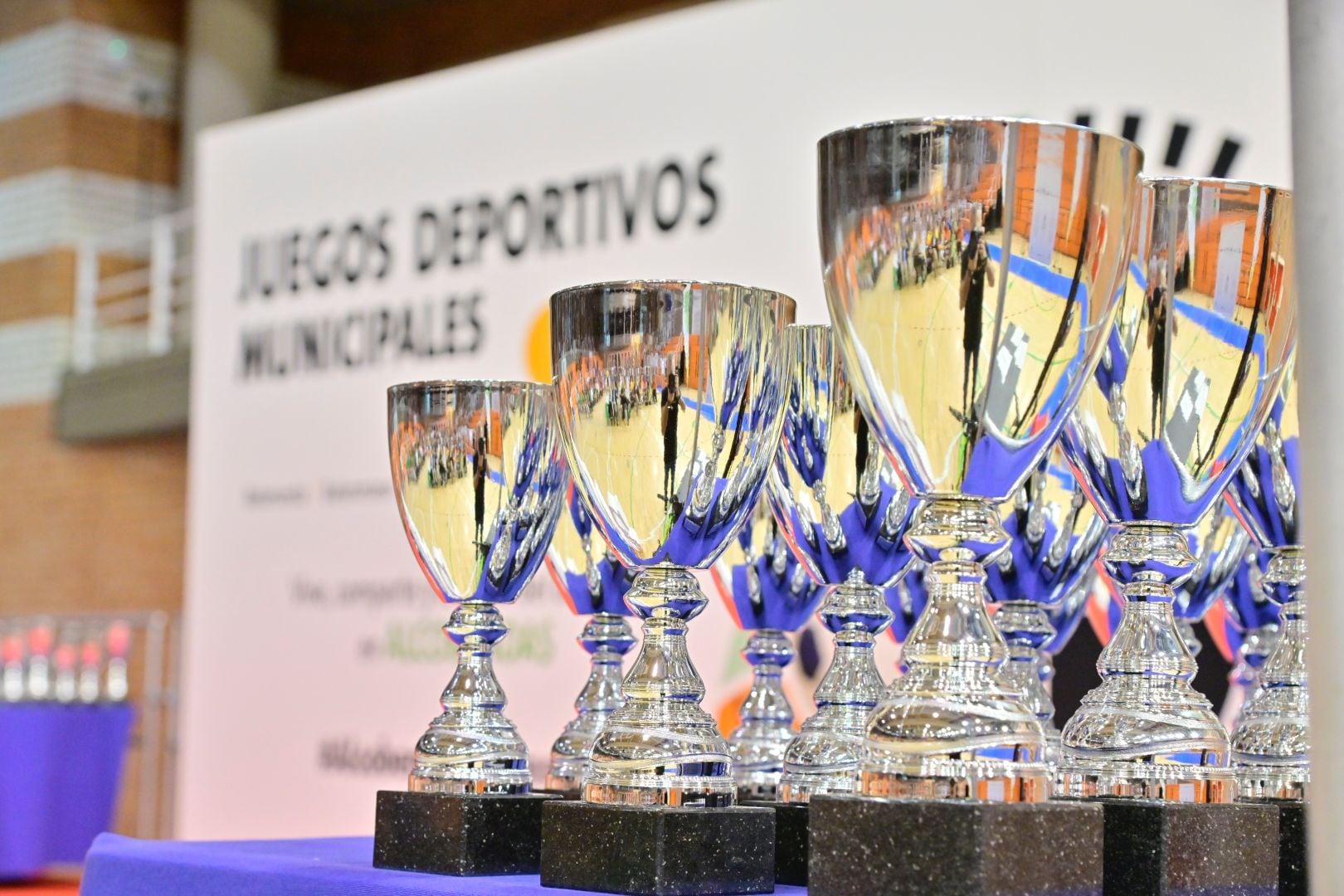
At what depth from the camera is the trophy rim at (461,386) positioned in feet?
2.90

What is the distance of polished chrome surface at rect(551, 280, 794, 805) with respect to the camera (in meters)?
0.75

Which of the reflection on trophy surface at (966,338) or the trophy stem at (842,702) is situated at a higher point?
the reflection on trophy surface at (966,338)

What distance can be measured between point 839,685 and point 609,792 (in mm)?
157

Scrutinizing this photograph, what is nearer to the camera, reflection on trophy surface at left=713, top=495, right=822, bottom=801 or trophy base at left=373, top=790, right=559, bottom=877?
trophy base at left=373, top=790, right=559, bottom=877

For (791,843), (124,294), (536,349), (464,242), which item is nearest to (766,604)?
(791,843)

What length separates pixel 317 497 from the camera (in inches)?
180

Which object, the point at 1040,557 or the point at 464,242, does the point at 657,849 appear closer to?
the point at 1040,557

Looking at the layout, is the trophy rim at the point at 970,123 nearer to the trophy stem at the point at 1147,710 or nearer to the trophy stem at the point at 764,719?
the trophy stem at the point at 1147,710

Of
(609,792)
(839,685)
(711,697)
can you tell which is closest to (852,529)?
(839,685)

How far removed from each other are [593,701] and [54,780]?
4.27 metres

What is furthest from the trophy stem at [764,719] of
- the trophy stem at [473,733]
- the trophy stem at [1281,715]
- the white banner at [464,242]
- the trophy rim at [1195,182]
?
the white banner at [464,242]

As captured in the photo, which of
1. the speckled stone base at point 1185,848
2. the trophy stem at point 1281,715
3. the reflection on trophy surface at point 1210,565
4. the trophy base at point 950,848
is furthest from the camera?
the reflection on trophy surface at point 1210,565

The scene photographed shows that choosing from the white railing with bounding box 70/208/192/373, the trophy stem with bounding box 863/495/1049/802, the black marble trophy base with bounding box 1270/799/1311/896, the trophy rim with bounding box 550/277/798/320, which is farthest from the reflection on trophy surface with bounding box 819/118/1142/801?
the white railing with bounding box 70/208/192/373

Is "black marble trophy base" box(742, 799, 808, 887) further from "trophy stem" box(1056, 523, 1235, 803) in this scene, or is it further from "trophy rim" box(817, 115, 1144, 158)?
"trophy rim" box(817, 115, 1144, 158)
